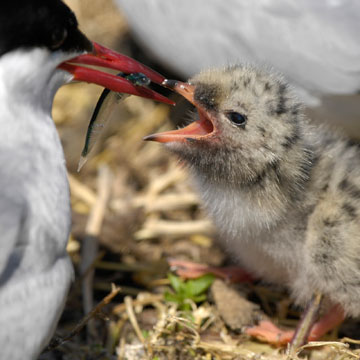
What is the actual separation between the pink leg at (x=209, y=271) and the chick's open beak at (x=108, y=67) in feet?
2.90

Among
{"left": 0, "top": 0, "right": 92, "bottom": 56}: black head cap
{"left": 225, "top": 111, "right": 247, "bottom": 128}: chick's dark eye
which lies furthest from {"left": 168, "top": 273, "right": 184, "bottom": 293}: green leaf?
{"left": 0, "top": 0, "right": 92, "bottom": 56}: black head cap

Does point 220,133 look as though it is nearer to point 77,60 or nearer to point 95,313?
point 77,60

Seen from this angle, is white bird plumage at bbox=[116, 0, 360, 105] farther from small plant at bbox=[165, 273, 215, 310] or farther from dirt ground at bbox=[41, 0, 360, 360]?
small plant at bbox=[165, 273, 215, 310]

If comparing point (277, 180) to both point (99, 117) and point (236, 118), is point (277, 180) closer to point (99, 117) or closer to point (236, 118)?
point (236, 118)

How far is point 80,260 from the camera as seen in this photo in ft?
9.50

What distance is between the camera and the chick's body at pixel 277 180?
2.15 metres

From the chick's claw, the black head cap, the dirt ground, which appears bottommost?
the dirt ground

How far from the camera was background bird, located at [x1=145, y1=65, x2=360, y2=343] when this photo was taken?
2154 millimetres

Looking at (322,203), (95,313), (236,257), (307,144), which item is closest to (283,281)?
(236,257)

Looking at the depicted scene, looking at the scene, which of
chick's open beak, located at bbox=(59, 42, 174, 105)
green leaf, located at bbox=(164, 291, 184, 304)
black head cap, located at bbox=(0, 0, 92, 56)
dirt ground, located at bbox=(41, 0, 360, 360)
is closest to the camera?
black head cap, located at bbox=(0, 0, 92, 56)

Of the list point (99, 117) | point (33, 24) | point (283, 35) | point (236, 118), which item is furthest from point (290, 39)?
point (33, 24)

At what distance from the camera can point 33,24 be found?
1.68 meters

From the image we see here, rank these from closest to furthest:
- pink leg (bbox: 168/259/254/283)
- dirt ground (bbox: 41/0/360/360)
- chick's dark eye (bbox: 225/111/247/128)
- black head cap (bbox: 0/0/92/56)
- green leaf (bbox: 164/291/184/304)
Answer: black head cap (bbox: 0/0/92/56)
chick's dark eye (bbox: 225/111/247/128)
dirt ground (bbox: 41/0/360/360)
green leaf (bbox: 164/291/184/304)
pink leg (bbox: 168/259/254/283)

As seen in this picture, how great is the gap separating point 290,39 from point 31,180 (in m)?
1.43
